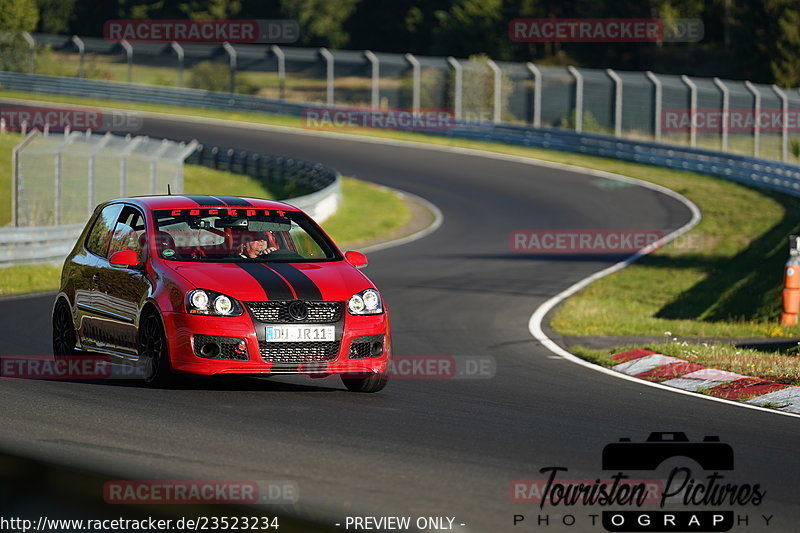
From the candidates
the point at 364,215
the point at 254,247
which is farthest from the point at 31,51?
the point at 254,247

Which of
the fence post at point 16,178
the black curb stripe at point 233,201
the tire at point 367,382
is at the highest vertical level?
the black curb stripe at point 233,201

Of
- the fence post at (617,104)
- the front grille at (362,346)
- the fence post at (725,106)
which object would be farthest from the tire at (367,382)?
the fence post at (617,104)

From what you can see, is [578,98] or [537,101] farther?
[537,101]

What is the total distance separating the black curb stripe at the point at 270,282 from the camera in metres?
9.81

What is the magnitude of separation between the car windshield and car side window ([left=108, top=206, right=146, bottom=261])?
8.4 inches

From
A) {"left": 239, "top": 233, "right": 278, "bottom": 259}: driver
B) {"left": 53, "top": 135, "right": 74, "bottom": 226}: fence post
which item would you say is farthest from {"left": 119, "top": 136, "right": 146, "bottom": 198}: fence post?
{"left": 239, "top": 233, "right": 278, "bottom": 259}: driver

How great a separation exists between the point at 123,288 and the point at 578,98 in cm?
3914

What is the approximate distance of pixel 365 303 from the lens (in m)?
10.2

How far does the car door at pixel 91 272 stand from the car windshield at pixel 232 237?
28.0 inches

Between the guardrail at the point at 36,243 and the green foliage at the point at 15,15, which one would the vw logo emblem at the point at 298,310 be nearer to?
the guardrail at the point at 36,243

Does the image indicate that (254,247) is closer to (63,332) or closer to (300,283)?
(300,283)

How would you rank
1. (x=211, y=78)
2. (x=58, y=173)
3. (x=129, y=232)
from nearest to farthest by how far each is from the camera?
(x=129, y=232) < (x=58, y=173) < (x=211, y=78)

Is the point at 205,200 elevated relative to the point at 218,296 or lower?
elevated

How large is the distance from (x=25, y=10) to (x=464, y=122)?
700 inches
